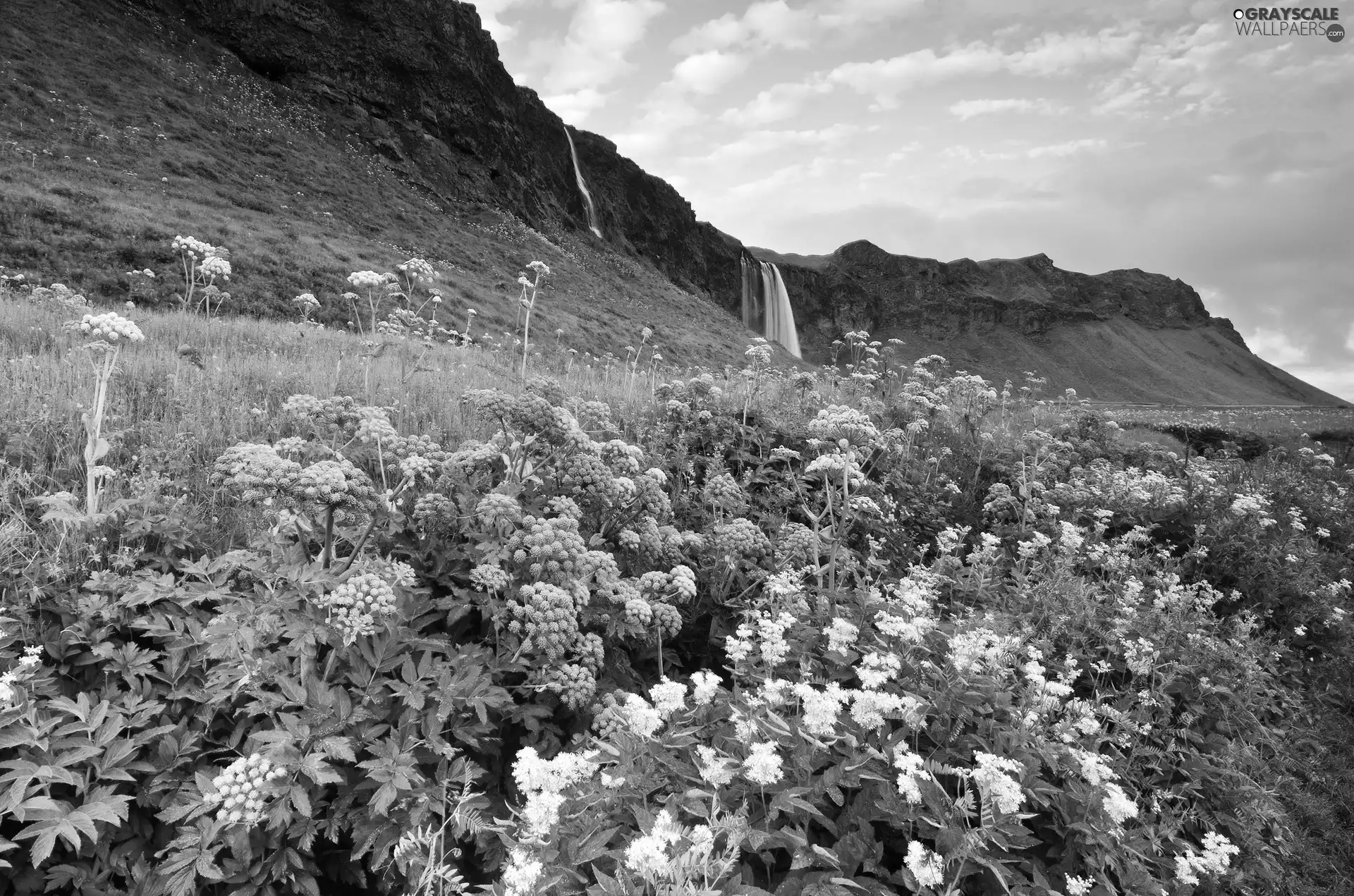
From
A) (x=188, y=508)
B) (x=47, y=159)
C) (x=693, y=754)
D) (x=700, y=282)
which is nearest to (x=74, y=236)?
(x=47, y=159)

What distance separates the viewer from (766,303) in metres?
97.6

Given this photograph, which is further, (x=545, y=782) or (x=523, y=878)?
(x=545, y=782)

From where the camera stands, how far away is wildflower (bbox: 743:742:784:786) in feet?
6.79

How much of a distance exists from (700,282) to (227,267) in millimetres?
89489

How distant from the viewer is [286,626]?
8.68 feet

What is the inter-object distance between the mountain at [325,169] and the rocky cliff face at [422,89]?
0.20 metres

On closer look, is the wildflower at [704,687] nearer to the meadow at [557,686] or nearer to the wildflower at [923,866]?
the meadow at [557,686]

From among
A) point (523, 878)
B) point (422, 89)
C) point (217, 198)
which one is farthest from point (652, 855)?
point (422, 89)

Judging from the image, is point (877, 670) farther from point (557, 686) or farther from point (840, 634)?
point (557, 686)

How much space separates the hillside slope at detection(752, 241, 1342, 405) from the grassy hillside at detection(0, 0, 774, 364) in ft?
274

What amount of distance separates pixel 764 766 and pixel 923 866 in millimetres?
562

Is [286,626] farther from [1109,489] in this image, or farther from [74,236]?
[74,236]

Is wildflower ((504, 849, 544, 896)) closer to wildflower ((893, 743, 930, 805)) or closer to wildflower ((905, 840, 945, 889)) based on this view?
wildflower ((905, 840, 945, 889))

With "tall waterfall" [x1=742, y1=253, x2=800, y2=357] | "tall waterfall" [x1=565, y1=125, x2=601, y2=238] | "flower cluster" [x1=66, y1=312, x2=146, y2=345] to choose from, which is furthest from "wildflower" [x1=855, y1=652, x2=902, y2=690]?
"tall waterfall" [x1=742, y1=253, x2=800, y2=357]
